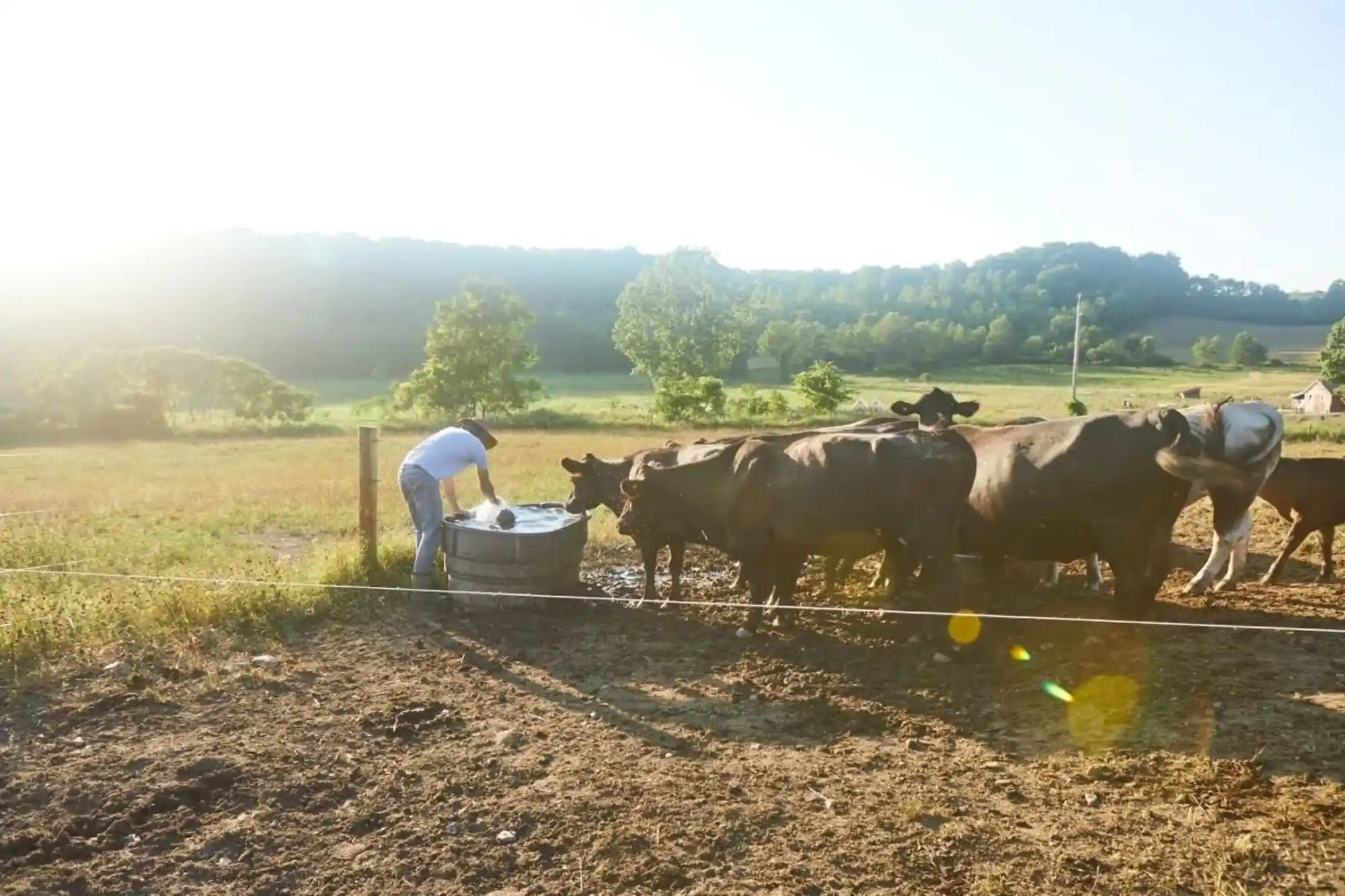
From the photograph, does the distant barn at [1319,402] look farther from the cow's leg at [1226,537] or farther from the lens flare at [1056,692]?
the lens flare at [1056,692]

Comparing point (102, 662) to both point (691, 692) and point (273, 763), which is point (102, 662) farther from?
point (691, 692)

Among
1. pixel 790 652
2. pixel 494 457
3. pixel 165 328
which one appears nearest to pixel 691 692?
pixel 790 652

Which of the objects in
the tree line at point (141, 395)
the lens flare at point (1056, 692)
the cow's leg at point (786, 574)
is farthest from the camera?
the tree line at point (141, 395)

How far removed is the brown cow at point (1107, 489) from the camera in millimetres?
8266

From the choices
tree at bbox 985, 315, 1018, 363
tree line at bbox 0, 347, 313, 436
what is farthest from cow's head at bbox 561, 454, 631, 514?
tree at bbox 985, 315, 1018, 363

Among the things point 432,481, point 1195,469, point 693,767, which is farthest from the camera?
point 432,481

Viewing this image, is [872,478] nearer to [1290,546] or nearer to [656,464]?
[656,464]

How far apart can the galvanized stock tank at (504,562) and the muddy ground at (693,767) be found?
0.64 meters

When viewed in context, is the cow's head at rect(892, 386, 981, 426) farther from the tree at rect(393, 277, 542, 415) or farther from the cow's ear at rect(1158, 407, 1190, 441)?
the tree at rect(393, 277, 542, 415)

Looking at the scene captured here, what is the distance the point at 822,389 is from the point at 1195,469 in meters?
41.9

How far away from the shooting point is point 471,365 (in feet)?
175

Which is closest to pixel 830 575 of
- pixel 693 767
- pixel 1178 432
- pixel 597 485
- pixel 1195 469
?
pixel 597 485

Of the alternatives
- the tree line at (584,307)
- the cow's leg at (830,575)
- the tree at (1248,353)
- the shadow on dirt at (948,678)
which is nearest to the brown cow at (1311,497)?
the shadow on dirt at (948,678)

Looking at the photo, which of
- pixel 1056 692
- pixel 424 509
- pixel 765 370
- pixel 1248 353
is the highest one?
pixel 1248 353
